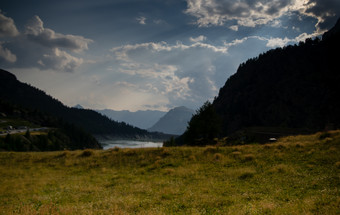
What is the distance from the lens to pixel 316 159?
1809cm

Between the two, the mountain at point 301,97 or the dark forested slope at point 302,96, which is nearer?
the mountain at point 301,97

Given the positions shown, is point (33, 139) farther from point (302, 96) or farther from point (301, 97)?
point (302, 96)

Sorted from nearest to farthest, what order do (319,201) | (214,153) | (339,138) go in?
(319,201), (339,138), (214,153)

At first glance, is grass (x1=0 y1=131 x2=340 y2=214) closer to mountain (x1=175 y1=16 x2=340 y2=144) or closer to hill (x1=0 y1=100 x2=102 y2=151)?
hill (x1=0 y1=100 x2=102 y2=151)

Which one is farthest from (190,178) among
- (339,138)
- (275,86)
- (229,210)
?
(275,86)

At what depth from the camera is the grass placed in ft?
35.6

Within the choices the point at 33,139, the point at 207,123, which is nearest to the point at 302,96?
the point at 207,123

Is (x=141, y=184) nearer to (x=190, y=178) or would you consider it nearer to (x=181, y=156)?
(x=190, y=178)

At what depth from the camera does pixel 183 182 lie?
1666 centimetres

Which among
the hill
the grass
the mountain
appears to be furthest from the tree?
the hill

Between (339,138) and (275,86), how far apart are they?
18905 centimetres

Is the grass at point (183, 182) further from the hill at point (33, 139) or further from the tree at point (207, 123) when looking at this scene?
the hill at point (33, 139)

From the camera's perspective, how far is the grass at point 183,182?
10.9 meters

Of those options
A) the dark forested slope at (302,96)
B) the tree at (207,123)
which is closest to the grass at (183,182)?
the tree at (207,123)
